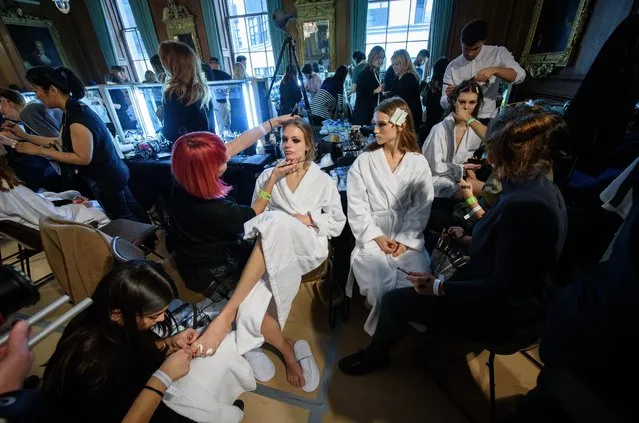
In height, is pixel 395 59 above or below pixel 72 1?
below

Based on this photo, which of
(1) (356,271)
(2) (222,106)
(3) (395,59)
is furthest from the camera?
(3) (395,59)

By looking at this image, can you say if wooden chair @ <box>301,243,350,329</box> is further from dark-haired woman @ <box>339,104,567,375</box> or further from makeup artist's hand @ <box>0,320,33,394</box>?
makeup artist's hand @ <box>0,320,33,394</box>

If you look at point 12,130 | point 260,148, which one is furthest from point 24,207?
point 260,148

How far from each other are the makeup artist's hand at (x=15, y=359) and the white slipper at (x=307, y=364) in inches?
50.1

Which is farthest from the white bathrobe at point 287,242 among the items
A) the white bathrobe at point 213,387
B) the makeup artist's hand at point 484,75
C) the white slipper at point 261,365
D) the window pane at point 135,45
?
the window pane at point 135,45

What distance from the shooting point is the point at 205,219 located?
1.35 meters

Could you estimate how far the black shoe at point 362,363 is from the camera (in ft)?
5.14

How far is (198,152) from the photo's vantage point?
1.29m

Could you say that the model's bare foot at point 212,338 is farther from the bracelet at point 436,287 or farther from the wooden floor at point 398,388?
the bracelet at point 436,287

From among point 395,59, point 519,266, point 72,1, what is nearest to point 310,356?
point 519,266

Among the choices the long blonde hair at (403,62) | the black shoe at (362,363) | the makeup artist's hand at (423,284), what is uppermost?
the long blonde hair at (403,62)

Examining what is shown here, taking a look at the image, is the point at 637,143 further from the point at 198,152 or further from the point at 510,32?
the point at 510,32

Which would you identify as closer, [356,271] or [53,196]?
[356,271]

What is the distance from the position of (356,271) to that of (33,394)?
1385 mm
